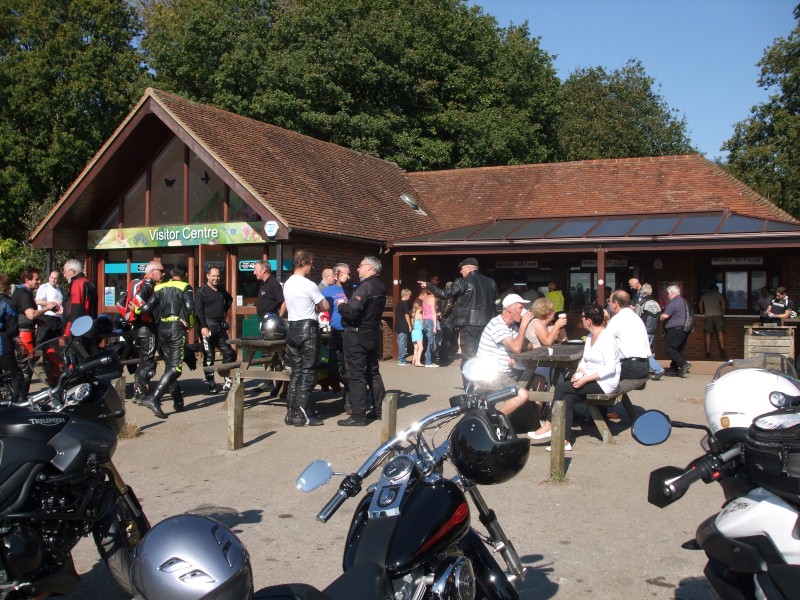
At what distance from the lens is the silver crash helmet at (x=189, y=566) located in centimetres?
213

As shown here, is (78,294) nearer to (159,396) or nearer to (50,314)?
(50,314)

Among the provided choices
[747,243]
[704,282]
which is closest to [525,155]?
[704,282]

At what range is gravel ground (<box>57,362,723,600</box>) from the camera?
16.3 feet

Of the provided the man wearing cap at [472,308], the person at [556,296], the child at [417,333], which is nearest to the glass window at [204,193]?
the child at [417,333]

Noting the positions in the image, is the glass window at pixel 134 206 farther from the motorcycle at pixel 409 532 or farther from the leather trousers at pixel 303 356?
the motorcycle at pixel 409 532

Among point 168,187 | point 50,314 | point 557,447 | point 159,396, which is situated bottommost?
point 557,447

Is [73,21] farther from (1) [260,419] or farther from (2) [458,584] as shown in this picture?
(2) [458,584]

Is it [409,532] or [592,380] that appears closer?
[409,532]

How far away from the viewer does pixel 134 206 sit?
19.4m

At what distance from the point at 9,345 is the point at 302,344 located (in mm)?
3121

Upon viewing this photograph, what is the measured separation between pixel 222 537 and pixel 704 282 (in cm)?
1902

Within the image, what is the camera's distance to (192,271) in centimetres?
1856

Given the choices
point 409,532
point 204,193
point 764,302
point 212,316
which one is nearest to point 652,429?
point 409,532

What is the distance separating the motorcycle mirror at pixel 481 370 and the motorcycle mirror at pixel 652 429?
1.96 feet
